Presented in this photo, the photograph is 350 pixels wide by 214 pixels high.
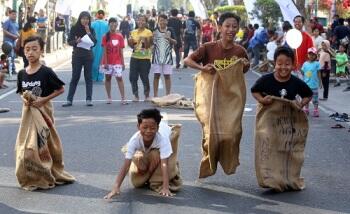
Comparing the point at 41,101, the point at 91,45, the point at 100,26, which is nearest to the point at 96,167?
the point at 41,101

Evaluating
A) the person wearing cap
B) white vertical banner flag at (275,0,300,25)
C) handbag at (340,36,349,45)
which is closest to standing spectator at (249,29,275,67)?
handbag at (340,36,349,45)

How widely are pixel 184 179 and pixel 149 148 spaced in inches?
31.7

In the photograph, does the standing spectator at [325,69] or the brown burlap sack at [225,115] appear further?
the standing spectator at [325,69]

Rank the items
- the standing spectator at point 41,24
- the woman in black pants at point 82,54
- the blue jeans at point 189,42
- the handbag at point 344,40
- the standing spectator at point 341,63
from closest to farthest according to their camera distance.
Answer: the woman in black pants at point 82,54 < the standing spectator at point 341,63 < the handbag at point 344,40 < the blue jeans at point 189,42 < the standing spectator at point 41,24

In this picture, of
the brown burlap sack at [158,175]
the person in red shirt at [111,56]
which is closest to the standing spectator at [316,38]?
the person in red shirt at [111,56]

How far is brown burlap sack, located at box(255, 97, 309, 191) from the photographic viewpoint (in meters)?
7.04

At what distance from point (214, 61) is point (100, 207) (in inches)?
72.2

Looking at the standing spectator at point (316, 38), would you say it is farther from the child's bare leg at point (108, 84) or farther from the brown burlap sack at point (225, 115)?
the brown burlap sack at point (225, 115)

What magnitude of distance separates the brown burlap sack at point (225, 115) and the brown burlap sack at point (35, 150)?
1471 mm

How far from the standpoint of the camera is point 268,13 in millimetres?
30391

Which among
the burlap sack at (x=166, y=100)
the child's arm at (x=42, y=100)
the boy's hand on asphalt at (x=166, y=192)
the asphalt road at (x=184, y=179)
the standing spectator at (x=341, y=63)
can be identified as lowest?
the asphalt road at (x=184, y=179)

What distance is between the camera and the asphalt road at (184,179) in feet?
21.5

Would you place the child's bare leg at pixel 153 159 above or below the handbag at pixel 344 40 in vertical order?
below

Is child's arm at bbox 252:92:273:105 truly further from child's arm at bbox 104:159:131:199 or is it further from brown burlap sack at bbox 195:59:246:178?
child's arm at bbox 104:159:131:199
